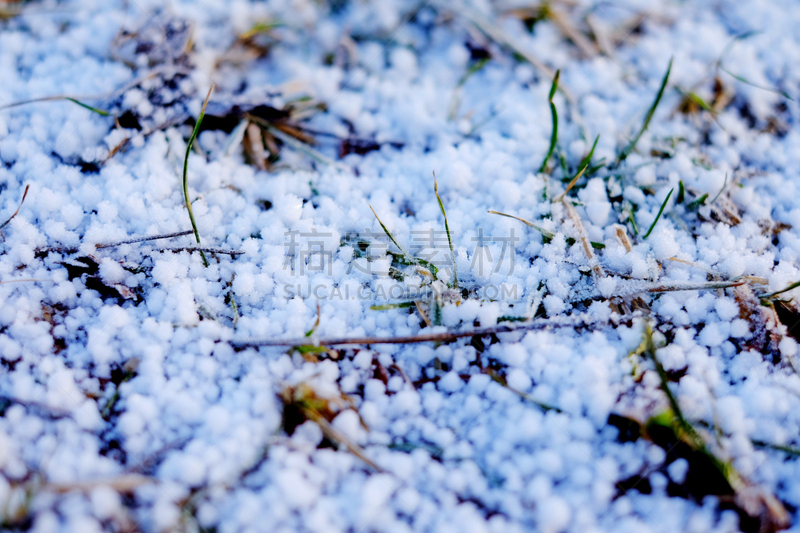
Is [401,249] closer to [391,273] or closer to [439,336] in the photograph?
[391,273]

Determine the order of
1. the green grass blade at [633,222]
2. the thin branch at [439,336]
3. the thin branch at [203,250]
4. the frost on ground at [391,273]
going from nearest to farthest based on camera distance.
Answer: the frost on ground at [391,273]
the thin branch at [439,336]
the thin branch at [203,250]
the green grass blade at [633,222]

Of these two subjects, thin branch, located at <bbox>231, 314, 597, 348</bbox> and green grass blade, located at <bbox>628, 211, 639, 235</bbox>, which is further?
green grass blade, located at <bbox>628, 211, 639, 235</bbox>

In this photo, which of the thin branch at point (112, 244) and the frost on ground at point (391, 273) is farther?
the thin branch at point (112, 244)

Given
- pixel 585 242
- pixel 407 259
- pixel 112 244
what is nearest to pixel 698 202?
pixel 585 242

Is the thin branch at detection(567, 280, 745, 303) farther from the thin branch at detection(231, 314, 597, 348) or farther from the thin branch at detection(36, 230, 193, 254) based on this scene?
the thin branch at detection(36, 230, 193, 254)

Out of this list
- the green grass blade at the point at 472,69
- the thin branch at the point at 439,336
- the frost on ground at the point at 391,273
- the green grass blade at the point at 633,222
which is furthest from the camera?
the green grass blade at the point at 472,69

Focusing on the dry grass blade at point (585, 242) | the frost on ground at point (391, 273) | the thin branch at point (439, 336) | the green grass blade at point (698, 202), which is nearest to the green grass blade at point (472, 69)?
the frost on ground at point (391, 273)

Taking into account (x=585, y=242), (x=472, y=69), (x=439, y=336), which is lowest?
(x=439, y=336)

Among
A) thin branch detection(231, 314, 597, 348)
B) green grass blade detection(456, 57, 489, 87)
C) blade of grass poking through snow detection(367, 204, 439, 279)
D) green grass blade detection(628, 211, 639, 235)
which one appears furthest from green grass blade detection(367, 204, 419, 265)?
green grass blade detection(456, 57, 489, 87)

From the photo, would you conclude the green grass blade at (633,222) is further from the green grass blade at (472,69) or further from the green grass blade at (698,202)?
the green grass blade at (472,69)
